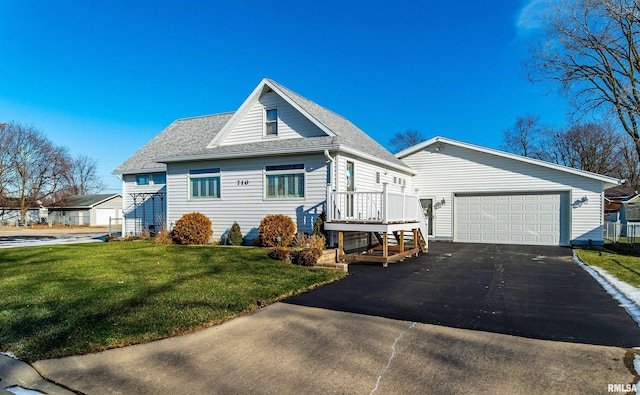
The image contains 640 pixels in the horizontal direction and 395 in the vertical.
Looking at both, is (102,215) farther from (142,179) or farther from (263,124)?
(263,124)

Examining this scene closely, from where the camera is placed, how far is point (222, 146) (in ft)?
48.7

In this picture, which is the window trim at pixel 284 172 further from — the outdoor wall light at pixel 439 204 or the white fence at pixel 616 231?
the white fence at pixel 616 231

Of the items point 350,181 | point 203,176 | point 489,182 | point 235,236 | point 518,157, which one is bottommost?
point 235,236

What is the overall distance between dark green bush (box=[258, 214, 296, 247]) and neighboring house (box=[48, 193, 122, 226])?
114 ft

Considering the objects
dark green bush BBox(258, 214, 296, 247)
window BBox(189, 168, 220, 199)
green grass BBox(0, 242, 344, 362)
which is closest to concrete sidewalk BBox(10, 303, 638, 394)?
green grass BBox(0, 242, 344, 362)

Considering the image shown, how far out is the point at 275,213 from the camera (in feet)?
43.6

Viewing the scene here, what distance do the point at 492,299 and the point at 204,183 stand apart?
37.0 feet

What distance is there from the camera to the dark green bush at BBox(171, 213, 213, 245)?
13.7 meters

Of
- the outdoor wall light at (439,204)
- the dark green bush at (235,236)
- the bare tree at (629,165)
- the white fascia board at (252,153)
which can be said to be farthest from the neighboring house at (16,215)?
the bare tree at (629,165)

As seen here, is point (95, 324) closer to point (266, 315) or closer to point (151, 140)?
point (266, 315)

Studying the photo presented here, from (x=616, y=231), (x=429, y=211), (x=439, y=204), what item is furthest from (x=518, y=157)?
(x=616, y=231)

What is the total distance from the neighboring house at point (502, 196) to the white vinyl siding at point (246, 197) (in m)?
7.85

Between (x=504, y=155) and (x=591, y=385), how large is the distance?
15.1m

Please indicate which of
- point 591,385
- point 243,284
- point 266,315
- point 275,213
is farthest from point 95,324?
point 275,213
